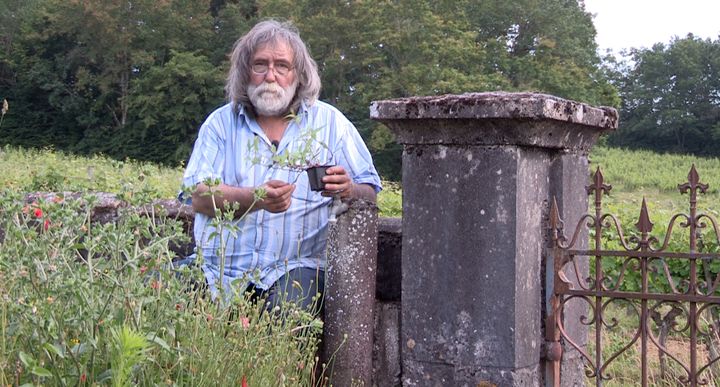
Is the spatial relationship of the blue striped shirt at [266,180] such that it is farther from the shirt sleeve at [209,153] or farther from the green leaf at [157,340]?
the green leaf at [157,340]

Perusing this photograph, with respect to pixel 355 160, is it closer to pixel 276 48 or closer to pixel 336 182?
pixel 336 182

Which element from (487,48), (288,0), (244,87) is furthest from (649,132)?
(244,87)

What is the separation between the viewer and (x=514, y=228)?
237cm

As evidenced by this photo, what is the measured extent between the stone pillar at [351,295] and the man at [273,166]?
0.16 meters

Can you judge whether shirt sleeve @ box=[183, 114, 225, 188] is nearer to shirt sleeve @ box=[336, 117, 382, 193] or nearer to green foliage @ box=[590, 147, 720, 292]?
shirt sleeve @ box=[336, 117, 382, 193]

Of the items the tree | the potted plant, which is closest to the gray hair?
the potted plant

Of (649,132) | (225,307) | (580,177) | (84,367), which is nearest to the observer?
(84,367)

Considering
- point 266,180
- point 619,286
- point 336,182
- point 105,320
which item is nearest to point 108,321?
point 105,320

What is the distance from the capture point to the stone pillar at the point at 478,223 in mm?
2379

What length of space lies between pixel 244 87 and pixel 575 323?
1661mm

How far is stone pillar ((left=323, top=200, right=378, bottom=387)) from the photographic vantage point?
273 cm

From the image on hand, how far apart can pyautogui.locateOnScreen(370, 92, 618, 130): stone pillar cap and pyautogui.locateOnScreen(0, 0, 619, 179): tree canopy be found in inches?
977

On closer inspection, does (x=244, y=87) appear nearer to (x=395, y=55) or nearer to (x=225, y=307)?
(x=225, y=307)

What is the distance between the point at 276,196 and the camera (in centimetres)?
288
